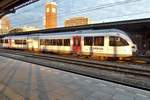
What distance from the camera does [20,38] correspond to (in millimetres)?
34312

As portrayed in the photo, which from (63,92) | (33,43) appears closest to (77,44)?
(33,43)

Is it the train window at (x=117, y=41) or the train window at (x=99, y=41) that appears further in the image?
the train window at (x=99, y=41)

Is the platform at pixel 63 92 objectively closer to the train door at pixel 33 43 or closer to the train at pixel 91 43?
the train at pixel 91 43

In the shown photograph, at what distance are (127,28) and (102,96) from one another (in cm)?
2207

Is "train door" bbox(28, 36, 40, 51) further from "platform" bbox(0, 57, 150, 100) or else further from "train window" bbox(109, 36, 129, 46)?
"platform" bbox(0, 57, 150, 100)

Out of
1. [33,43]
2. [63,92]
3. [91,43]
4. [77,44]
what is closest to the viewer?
[63,92]

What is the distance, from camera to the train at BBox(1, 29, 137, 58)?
1750 cm

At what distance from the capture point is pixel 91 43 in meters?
19.5

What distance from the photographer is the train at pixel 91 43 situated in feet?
57.4

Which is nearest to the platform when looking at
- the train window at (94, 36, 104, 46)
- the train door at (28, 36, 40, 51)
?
the train window at (94, 36, 104, 46)

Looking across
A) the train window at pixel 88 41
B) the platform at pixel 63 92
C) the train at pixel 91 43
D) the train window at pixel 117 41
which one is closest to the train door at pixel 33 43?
the train at pixel 91 43

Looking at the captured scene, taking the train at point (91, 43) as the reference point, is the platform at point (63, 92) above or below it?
below

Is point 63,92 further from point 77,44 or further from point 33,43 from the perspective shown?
point 33,43

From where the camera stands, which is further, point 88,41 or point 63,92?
point 88,41
